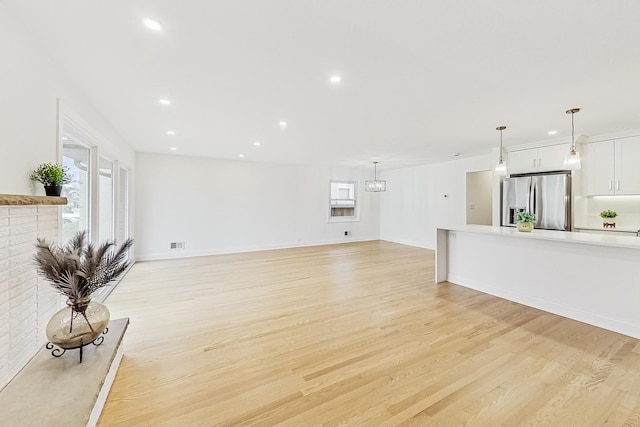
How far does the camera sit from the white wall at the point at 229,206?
600 centimetres

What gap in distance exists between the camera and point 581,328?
109 inches

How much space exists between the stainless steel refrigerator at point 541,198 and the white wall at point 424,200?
110 cm

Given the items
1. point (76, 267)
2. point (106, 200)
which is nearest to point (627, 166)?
point (76, 267)

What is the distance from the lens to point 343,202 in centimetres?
866

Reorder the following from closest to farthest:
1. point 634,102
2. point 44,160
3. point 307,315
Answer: point 44,160 → point 634,102 → point 307,315

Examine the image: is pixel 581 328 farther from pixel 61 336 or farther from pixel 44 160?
pixel 44 160

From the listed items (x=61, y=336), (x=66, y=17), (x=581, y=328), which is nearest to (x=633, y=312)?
(x=581, y=328)

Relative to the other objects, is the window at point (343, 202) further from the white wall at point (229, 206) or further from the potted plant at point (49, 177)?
the potted plant at point (49, 177)

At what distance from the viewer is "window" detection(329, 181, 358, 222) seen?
849cm

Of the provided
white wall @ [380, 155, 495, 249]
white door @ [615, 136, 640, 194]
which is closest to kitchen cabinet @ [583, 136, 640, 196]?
white door @ [615, 136, 640, 194]

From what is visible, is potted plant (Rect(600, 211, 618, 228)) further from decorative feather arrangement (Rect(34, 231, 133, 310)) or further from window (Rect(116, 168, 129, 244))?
window (Rect(116, 168, 129, 244))

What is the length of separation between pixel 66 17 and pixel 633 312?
5313 mm

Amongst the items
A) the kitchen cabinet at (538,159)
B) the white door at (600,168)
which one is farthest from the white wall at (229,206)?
the white door at (600,168)

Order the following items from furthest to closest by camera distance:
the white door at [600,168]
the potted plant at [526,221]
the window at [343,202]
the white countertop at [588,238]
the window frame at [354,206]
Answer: the window at [343,202], the window frame at [354,206], the white door at [600,168], the potted plant at [526,221], the white countertop at [588,238]
